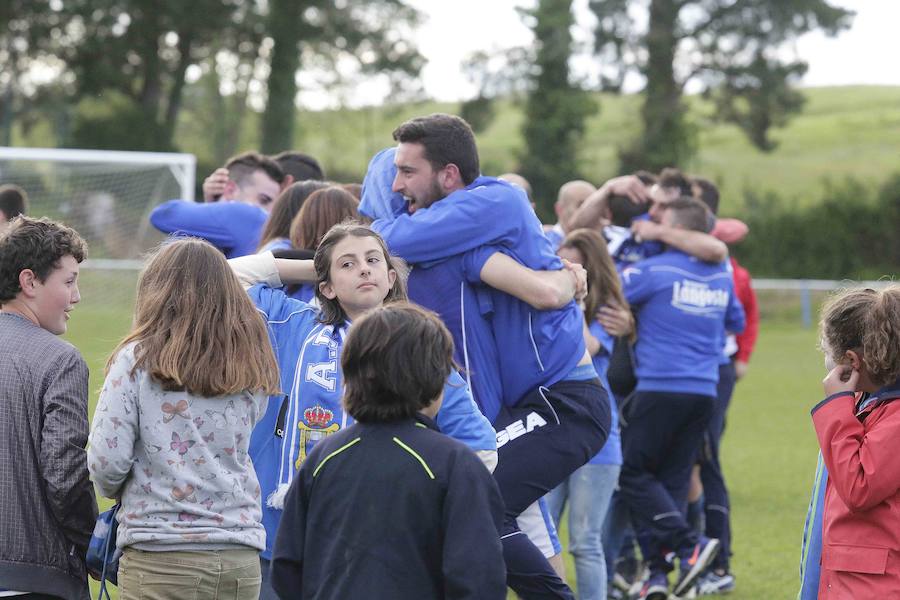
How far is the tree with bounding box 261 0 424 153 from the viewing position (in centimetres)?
3578

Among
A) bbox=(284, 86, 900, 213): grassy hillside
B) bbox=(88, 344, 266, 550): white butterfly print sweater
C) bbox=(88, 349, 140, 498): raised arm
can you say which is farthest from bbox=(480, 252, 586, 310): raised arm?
bbox=(284, 86, 900, 213): grassy hillside

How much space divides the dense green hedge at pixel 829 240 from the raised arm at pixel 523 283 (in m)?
31.0

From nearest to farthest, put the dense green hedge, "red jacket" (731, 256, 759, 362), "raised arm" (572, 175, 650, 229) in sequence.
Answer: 1. "raised arm" (572, 175, 650, 229)
2. "red jacket" (731, 256, 759, 362)
3. the dense green hedge

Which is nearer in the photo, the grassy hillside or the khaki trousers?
the khaki trousers

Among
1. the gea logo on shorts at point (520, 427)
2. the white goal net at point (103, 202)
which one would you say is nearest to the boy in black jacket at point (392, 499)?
the gea logo on shorts at point (520, 427)

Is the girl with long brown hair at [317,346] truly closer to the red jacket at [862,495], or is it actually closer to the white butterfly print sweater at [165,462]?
the white butterfly print sweater at [165,462]

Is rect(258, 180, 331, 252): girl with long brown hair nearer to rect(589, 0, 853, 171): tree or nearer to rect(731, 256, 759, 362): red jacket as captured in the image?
rect(731, 256, 759, 362): red jacket

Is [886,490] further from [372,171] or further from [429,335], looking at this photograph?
[372,171]

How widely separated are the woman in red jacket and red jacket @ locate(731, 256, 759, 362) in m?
4.67

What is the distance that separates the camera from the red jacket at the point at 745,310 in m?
8.51

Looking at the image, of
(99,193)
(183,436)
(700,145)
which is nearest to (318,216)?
(183,436)

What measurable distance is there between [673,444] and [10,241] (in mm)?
4535

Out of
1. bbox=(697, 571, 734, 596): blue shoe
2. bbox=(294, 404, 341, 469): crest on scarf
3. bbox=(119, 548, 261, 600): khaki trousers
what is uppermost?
bbox=(294, 404, 341, 469): crest on scarf

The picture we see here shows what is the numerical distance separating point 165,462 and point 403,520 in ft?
3.01
